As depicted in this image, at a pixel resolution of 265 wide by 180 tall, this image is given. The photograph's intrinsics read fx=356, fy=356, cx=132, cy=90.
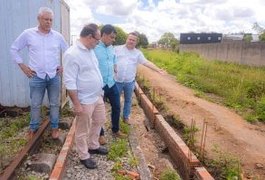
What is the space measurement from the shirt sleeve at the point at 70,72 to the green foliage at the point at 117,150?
1.40 m

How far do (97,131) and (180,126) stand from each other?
8.18ft

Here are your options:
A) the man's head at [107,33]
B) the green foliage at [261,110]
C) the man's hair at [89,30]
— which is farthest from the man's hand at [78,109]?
the green foliage at [261,110]

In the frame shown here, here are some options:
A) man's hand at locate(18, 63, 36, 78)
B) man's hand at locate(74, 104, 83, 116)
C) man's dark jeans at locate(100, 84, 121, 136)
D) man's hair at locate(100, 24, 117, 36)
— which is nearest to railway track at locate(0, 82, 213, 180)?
man's dark jeans at locate(100, 84, 121, 136)

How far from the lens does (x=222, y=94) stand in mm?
10648

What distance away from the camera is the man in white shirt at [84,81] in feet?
13.8

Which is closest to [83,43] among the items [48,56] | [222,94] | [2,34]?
[48,56]

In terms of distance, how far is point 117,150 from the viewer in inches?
210

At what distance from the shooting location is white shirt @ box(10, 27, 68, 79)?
518 cm

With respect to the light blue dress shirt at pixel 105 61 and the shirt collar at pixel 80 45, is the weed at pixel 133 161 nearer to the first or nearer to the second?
the light blue dress shirt at pixel 105 61

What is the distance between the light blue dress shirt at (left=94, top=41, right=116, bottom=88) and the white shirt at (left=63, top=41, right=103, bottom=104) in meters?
0.88

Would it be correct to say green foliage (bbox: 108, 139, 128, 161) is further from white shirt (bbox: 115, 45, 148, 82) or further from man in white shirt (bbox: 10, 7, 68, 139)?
white shirt (bbox: 115, 45, 148, 82)

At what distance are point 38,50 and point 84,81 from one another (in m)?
1.23

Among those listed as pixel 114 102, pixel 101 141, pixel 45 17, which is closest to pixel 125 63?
pixel 114 102

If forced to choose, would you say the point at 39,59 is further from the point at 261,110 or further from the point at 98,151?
the point at 261,110
